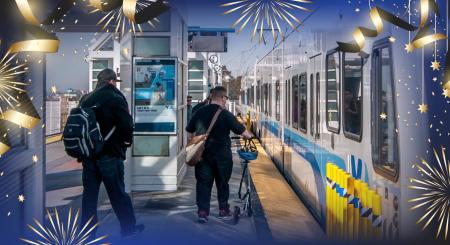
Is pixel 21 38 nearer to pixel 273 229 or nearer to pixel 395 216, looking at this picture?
pixel 395 216

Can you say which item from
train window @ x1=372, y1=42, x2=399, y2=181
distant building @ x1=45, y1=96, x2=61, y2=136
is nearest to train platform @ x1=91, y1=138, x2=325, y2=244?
train window @ x1=372, y1=42, x2=399, y2=181

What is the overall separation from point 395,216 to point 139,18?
1949 mm

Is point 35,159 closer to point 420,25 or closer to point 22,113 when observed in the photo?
point 22,113

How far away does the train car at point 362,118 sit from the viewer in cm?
315

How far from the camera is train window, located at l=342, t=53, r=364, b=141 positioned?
4055 millimetres

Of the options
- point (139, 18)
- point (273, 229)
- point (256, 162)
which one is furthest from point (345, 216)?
point (256, 162)

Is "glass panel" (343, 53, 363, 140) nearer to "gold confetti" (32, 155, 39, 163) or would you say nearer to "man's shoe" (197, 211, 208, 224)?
"man's shoe" (197, 211, 208, 224)

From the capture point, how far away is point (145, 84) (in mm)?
7457

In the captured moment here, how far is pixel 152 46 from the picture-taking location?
299 inches

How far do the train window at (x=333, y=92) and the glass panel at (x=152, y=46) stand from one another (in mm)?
2998

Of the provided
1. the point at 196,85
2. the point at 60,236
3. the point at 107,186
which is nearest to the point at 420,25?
the point at 60,236

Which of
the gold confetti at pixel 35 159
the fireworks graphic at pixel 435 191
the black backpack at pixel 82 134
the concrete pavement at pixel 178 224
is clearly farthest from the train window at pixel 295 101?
the fireworks graphic at pixel 435 191

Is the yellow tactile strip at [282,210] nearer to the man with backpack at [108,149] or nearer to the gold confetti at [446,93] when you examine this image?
the man with backpack at [108,149]

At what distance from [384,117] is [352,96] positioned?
779mm
